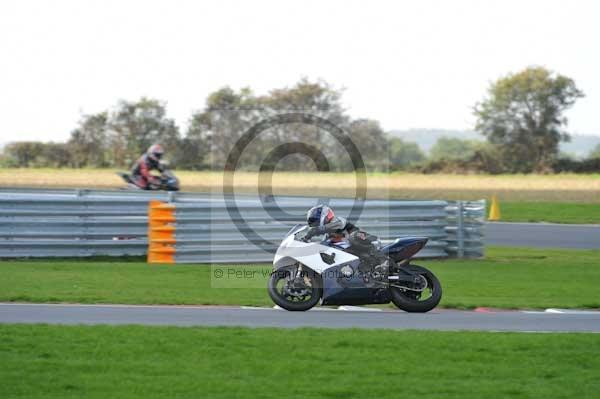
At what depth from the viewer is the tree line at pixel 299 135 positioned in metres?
35.3

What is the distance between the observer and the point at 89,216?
17.0m

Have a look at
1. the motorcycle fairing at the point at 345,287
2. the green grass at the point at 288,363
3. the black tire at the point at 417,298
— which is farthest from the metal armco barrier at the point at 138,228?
the green grass at the point at 288,363

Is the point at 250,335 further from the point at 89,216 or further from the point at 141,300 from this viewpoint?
the point at 89,216

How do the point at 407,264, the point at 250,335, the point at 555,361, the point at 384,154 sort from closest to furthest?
the point at 555,361 < the point at 250,335 < the point at 407,264 < the point at 384,154

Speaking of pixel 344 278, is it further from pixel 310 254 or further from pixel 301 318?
pixel 301 318

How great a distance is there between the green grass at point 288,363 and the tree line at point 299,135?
70.2 ft

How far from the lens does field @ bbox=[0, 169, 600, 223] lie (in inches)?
1272

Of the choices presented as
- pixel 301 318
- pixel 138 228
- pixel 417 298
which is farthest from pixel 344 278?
pixel 138 228

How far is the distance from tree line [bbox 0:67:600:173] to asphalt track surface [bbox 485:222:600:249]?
302 inches

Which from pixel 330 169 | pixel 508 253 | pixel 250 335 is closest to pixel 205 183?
pixel 330 169

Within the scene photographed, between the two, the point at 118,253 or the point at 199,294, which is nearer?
the point at 199,294

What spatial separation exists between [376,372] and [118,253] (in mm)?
9974

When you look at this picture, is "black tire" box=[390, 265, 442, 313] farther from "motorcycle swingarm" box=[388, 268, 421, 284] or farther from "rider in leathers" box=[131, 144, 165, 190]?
"rider in leathers" box=[131, 144, 165, 190]

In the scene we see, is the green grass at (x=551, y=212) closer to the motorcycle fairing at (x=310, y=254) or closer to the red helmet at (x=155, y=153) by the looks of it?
the red helmet at (x=155, y=153)
